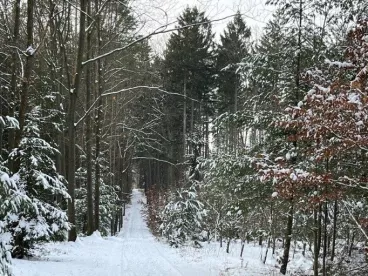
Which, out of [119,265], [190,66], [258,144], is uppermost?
[190,66]

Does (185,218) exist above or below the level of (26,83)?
below

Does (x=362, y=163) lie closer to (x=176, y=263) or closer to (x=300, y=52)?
(x=300, y=52)

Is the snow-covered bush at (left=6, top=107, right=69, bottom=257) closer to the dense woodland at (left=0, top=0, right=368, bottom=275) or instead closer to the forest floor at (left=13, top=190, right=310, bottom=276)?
the dense woodland at (left=0, top=0, right=368, bottom=275)

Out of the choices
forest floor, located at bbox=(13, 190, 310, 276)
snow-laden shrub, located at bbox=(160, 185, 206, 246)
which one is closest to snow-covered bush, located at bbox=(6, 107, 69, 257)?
forest floor, located at bbox=(13, 190, 310, 276)

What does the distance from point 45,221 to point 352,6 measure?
9.10 metres

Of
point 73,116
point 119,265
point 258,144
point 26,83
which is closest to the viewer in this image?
point 26,83

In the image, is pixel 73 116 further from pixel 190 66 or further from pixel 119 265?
pixel 190 66

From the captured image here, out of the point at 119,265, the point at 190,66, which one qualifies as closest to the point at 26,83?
the point at 119,265

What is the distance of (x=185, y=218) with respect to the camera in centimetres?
1875

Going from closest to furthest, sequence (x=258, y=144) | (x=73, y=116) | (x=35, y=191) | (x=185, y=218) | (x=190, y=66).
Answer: (x=35, y=191), (x=258, y=144), (x=73, y=116), (x=185, y=218), (x=190, y=66)

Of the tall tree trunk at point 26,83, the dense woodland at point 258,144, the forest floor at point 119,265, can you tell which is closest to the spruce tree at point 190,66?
the dense woodland at point 258,144

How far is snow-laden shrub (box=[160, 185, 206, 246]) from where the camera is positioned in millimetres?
18344

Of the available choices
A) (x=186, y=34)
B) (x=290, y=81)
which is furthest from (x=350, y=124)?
(x=186, y=34)

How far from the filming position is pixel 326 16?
10812 mm
